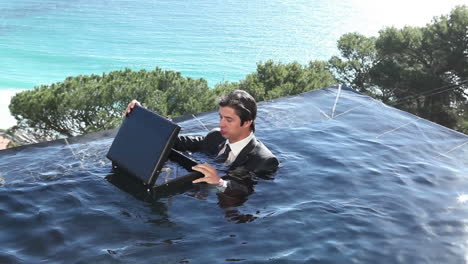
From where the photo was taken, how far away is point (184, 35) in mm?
45875

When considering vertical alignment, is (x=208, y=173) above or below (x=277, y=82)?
above

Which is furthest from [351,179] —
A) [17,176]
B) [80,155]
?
[17,176]

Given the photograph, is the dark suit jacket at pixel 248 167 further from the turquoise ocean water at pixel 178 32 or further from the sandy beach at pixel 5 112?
the turquoise ocean water at pixel 178 32

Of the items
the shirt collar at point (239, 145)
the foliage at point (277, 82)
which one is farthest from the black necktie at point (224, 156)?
the foliage at point (277, 82)

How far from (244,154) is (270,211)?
69 cm

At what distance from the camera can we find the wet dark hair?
5129 mm

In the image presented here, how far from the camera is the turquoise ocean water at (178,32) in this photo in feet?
124

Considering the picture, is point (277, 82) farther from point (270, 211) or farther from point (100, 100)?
point (270, 211)

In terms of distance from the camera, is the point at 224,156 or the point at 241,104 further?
the point at 224,156

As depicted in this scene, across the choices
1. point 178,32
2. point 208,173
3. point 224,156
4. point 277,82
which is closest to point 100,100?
point 277,82

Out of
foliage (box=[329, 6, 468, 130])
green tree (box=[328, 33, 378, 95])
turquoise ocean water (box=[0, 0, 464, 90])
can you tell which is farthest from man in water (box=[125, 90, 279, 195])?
turquoise ocean water (box=[0, 0, 464, 90])

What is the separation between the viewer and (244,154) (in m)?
5.27

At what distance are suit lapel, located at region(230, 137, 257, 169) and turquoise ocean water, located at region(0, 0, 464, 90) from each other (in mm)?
29711

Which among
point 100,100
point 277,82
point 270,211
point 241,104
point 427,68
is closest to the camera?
point 270,211
